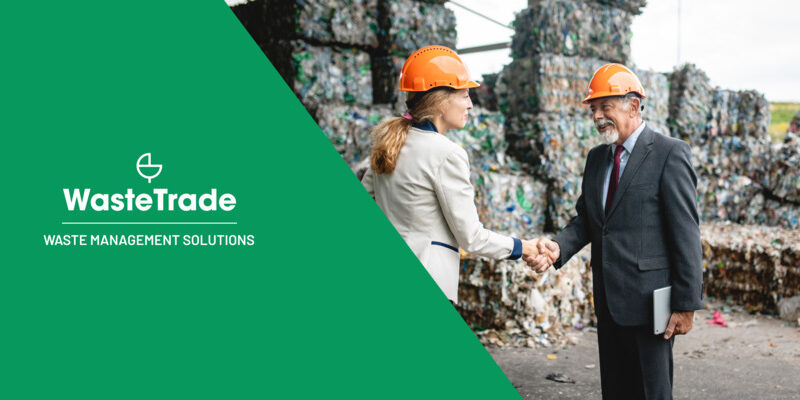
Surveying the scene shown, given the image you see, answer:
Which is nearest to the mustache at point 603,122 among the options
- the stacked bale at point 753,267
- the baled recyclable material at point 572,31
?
the baled recyclable material at point 572,31

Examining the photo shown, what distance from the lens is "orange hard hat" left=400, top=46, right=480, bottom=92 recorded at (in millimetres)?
2316

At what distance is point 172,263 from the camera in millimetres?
1639

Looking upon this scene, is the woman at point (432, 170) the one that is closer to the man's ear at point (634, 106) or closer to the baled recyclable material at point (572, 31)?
the man's ear at point (634, 106)

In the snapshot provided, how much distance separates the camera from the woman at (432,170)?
2.25 m

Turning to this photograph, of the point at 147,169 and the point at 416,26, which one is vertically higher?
the point at 416,26

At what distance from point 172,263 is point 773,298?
5.18 meters

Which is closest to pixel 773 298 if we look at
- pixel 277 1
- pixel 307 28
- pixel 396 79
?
pixel 396 79

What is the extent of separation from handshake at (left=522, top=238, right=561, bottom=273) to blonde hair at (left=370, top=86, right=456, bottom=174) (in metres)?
0.82

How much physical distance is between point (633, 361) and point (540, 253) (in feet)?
2.00

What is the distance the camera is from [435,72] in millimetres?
2314

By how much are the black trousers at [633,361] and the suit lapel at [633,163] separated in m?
0.43

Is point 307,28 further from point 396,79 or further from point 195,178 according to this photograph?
point 195,178

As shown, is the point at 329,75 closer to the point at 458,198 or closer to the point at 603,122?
the point at 603,122

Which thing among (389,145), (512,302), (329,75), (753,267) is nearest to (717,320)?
(753,267)
